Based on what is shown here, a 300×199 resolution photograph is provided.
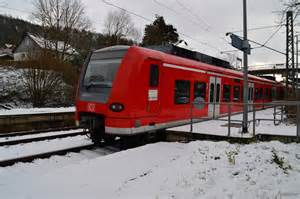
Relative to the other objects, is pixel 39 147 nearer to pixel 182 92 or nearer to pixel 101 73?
pixel 101 73

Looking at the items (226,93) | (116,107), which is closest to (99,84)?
(116,107)

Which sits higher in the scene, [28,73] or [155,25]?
[155,25]

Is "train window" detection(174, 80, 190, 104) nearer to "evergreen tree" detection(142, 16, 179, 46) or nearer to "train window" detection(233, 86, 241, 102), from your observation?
"train window" detection(233, 86, 241, 102)

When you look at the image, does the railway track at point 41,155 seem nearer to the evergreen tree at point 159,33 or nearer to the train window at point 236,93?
the train window at point 236,93

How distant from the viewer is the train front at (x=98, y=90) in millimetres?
8617

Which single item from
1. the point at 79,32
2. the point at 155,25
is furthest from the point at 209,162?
the point at 155,25

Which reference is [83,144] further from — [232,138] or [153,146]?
[232,138]

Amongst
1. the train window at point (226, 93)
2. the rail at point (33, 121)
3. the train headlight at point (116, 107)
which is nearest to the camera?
the train headlight at point (116, 107)

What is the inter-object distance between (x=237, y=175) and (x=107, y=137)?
5.51m

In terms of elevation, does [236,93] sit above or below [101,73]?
below

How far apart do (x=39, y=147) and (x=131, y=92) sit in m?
3.31

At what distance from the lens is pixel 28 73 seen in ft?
68.3

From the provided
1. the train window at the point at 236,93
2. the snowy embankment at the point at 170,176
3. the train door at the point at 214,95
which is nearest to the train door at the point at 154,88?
the snowy embankment at the point at 170,176

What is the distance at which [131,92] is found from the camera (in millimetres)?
8367
